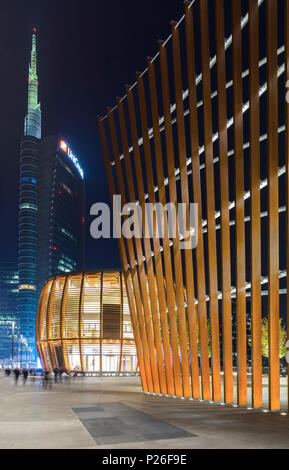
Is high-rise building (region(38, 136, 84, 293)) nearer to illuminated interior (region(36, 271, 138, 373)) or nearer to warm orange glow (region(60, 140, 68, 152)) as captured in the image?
warm orange glow (region(60, 140, 68, 152))

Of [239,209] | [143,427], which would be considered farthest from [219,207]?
[143,427]

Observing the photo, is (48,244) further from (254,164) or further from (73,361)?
(254,164)

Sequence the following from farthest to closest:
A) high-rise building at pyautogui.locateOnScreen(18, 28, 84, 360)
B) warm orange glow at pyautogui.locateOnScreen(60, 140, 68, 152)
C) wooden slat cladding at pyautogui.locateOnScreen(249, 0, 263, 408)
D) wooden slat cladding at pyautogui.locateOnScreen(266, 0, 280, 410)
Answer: warm orange glow at pyautogui.locateOnScreen(60, 140, 68, 152) < high-rise building at pyautogui.locateOnScreen(18, 28, 84, 360) < wooden slat cladding at pyautogui.locateOnScreen(249, 0, 263, 408) < wooden slat cladding at pyautogui.locateOnScreen(266, 0, 280, 410)

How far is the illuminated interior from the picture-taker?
2149 inches

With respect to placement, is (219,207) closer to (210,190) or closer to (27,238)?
(210,190)

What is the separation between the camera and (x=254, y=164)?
13.8 metres

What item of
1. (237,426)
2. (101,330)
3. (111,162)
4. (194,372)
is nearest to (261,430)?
(237,426)

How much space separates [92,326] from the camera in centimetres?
5506

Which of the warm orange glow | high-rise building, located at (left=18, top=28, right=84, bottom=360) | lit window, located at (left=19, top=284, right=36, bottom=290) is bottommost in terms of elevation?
lit window, located at (left=19, top=284, right=36, bottom=290)

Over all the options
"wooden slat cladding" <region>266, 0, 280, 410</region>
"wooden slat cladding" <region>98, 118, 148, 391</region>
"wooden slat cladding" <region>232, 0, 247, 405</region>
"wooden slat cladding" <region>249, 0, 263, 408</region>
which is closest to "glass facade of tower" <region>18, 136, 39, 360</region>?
"wooden slat cladding" <region>98, 118, 148, 391</region>

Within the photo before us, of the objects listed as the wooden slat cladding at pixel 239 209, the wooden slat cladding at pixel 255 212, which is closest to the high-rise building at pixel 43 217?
the wooden slat cladding at pixel 239 209

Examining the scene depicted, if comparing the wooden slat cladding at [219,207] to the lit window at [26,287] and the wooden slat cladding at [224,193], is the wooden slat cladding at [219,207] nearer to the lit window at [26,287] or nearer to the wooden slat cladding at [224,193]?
the wooden slat cladding at [224,193]

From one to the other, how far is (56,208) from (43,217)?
6162 millimetres

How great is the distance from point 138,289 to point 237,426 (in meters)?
11.1
